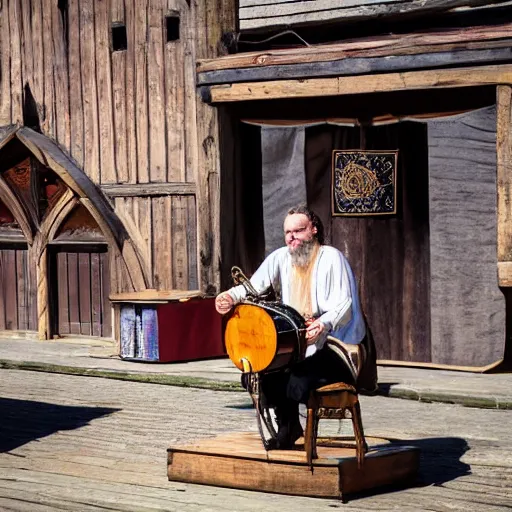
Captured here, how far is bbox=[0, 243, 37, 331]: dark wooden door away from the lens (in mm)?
15570

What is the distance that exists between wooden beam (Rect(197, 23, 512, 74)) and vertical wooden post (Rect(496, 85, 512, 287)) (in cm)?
45

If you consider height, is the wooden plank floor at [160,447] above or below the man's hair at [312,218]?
below

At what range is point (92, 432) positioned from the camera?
31.4 ft

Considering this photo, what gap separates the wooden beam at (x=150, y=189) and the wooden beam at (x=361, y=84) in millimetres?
1169

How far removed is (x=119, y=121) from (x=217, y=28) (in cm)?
178

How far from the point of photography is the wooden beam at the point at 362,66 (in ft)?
37.8

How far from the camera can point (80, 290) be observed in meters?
15.1

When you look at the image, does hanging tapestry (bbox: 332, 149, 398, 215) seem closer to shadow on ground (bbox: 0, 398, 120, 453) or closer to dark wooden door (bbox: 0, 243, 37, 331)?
shadow on ground (bbox: 0, 398, 120, 453)

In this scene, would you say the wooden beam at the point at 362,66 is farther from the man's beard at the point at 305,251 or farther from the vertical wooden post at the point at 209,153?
the man's beard at the point at 305,251

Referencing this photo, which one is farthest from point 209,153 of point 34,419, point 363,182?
point 34,419

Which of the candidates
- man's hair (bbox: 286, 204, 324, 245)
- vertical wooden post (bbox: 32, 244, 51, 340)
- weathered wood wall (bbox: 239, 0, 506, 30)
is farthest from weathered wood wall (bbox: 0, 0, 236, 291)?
man's hair (bbox: 286, 204, 324, 245)

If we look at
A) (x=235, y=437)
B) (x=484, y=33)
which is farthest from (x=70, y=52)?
(x=235, y=437)

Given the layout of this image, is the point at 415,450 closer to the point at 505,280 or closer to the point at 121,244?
the point at 505,280

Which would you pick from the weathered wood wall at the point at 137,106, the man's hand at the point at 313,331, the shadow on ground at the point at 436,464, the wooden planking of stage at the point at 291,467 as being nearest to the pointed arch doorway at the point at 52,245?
the weathered wood wall at the point at 137,106
